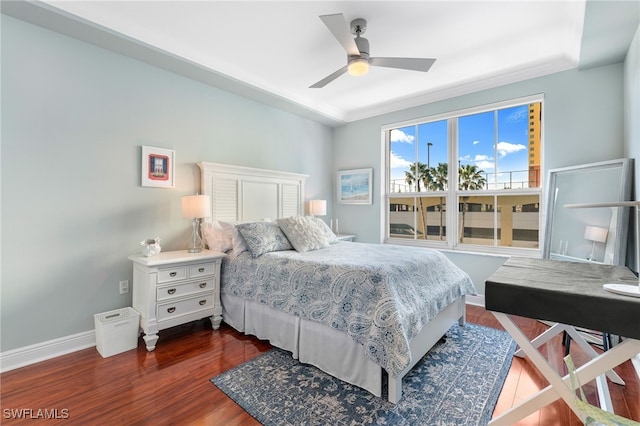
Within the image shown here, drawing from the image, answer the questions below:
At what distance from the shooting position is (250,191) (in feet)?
12.2

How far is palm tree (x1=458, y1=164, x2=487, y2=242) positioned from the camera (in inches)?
149

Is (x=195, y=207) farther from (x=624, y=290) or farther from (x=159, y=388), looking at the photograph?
(x=624, y=290)

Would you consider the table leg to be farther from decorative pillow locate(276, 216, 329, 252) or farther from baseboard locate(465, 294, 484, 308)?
baseboard locate(465, 294, 484, 308)

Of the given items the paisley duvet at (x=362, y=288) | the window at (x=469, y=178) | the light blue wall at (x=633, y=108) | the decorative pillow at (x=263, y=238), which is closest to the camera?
the paisley duvet at (x=362, y=288)

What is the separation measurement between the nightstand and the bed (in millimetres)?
149

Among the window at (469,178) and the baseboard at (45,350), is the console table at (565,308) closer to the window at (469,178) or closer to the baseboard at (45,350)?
the window at (469,178)

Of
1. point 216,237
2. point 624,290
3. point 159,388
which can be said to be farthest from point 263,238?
point 624,290

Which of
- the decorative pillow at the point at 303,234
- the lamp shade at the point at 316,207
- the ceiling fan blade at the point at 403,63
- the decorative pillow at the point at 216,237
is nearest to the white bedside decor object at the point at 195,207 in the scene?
the decorative pillow at the point at 216,237

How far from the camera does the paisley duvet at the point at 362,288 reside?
5.79 ft

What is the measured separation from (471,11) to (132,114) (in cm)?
316

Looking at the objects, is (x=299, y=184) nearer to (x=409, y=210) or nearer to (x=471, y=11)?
(x=409, y=210)

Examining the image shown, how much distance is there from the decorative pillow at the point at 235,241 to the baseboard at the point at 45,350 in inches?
53.8

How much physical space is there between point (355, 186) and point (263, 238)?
7.91ft

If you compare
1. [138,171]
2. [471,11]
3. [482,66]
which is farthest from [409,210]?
[138,171]
